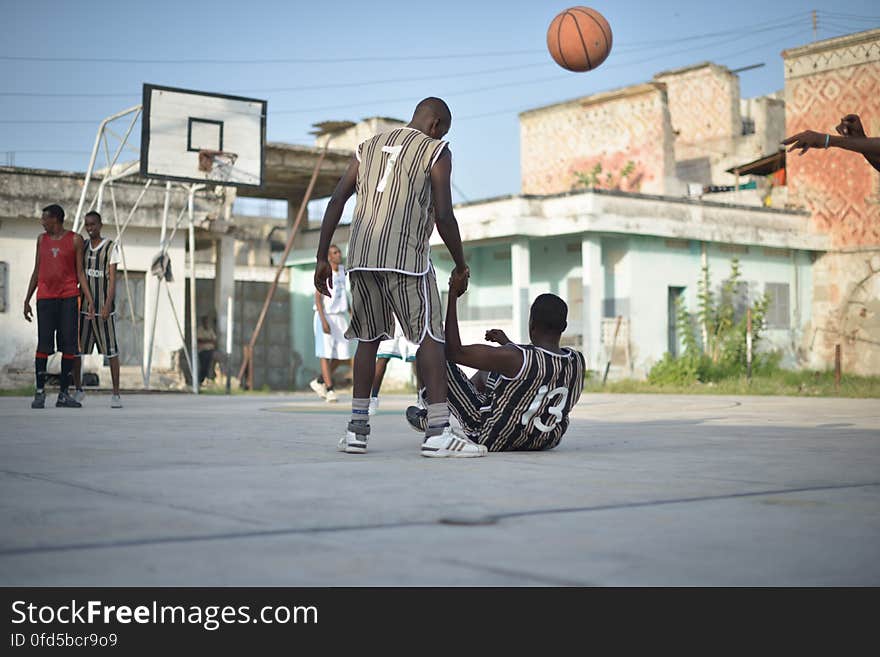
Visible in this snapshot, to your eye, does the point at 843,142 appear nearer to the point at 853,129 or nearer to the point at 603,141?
the point at 853,129

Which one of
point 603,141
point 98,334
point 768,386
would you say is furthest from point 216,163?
point 603,141

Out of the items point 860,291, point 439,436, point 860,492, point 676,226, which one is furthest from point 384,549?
point 860,291

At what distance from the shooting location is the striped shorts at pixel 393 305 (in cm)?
515

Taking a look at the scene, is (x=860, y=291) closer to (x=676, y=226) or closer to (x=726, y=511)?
(x=676, y=226)

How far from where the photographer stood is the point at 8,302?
19.5 metres

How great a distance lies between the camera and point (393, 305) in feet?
17.1

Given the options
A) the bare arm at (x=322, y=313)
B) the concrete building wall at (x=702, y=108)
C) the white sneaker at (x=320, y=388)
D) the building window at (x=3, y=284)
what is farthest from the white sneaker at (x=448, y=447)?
the concrete building wall at (x=702, y=108)

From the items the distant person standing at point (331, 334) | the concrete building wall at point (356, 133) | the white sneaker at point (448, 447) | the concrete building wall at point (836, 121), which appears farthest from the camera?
the concrete building wall at point (356, 133)

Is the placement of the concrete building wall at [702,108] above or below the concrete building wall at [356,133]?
above

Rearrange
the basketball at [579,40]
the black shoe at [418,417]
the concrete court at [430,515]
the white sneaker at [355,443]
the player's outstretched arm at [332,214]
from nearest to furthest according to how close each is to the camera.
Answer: the concrete court at [430,515]
the white sneaker at [355,443]
the player's outstretched arm at [332,214]
the black shoe at [418,417]
the basketball at [579,40]

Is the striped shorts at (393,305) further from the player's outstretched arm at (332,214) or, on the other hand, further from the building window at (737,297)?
the building window at (737,297)

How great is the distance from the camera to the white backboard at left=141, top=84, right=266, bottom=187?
667 inches

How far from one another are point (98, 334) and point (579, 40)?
6.52 metres
